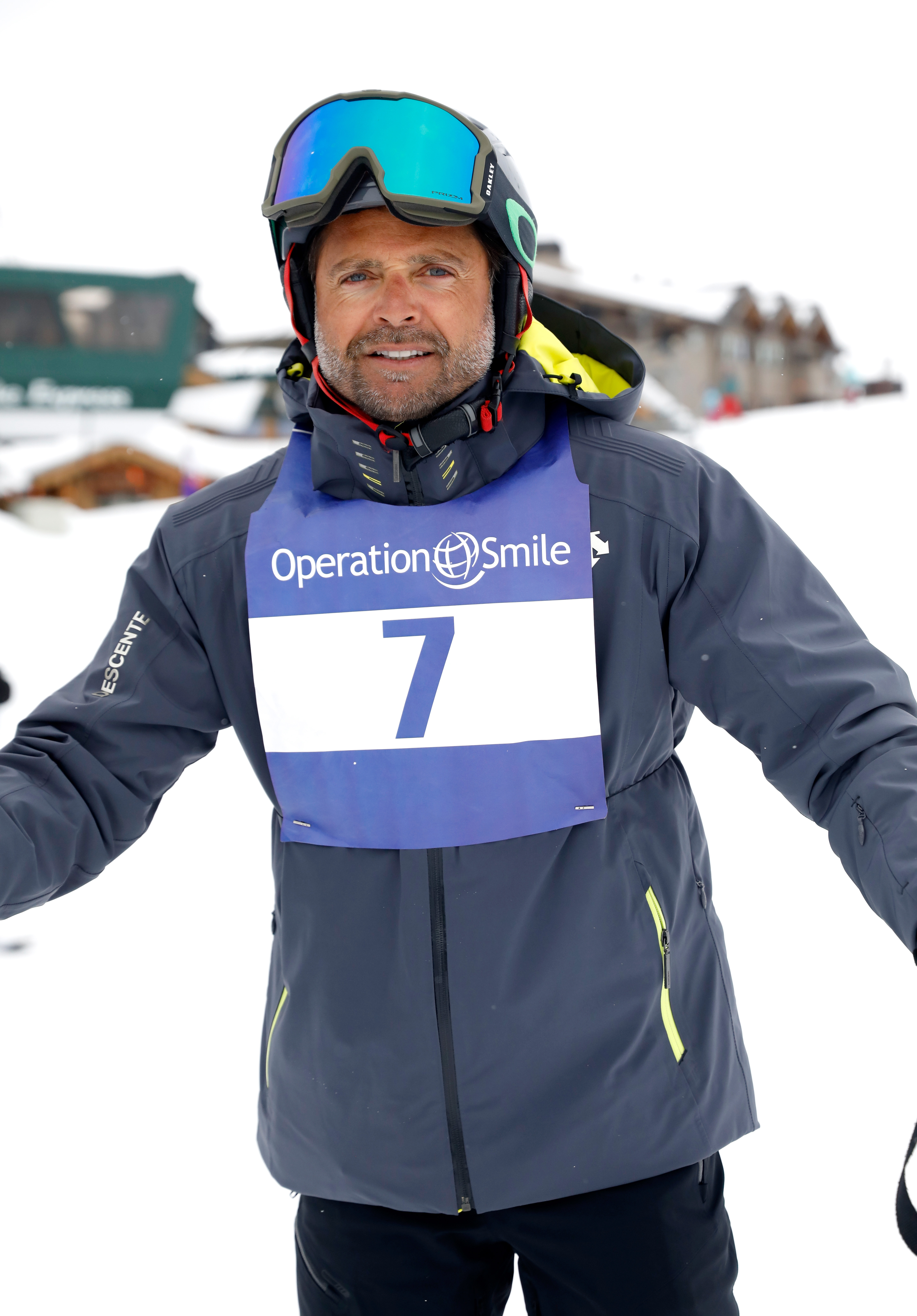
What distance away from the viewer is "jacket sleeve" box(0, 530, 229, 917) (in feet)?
4.02

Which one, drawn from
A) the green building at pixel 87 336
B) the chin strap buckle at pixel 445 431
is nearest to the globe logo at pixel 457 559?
the chin strap buckle at pixel 445 431

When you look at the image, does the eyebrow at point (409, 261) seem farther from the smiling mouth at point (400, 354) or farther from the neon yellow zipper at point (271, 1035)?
the neon yellow zipper at point (271, 1035)

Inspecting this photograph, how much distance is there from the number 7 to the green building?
34.8 feet

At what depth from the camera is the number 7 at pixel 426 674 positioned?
49.5 inches

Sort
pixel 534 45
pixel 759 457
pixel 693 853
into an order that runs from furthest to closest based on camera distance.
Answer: pixel 534 45 → pixel 759 457 → pixel 693 853

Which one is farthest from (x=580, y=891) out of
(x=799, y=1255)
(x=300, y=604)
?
(x=799, y=1255)

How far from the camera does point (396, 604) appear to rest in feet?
4.17

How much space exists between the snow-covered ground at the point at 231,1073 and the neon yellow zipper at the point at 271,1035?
0.96 m

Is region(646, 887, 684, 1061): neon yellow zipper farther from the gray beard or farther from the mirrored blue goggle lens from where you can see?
the mirrored blue goggle lens

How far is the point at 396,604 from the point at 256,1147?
5.81 ft

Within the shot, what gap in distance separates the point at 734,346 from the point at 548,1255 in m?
14.1

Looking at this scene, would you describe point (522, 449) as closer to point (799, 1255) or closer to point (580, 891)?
point (580, 891)

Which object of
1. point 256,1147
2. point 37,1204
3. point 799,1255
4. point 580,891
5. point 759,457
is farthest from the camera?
point 759,457

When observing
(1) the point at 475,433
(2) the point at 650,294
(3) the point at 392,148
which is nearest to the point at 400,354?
(1) the point at 475,433
